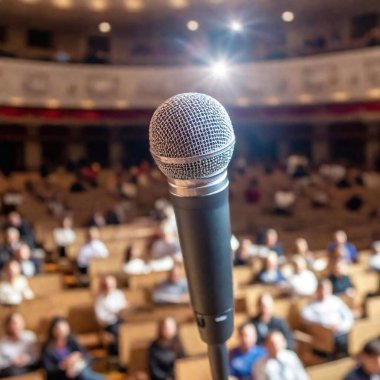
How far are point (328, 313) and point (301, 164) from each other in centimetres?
1067

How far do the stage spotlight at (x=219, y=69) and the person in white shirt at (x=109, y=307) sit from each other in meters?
11.1

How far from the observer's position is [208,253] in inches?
36.9

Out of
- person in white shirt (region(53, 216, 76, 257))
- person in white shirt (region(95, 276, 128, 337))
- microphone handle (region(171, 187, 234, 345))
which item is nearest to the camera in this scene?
microphone handle (region(171, 187, 234, 345))

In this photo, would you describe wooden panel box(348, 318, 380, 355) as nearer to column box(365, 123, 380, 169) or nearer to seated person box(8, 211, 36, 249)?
seated person box(8, 211, 36, 249)

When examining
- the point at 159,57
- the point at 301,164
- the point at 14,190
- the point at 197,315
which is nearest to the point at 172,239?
Result: the point at 14,190

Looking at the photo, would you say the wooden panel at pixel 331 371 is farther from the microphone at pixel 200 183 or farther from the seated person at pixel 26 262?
the seated person at pixel 26 262

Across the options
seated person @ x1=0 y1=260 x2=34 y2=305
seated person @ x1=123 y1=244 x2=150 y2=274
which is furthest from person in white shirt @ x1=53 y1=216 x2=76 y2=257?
seated person @ x1=0 y1=260 x2=34 y2=305

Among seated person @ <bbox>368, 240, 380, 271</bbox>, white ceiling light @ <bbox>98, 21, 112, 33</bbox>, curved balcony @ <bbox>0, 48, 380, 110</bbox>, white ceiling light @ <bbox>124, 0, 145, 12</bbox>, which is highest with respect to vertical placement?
white ceiling light @ <bbox>124, 0, 145, 12</bbox>

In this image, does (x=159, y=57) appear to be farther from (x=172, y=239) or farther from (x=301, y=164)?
(x=172, y=239)

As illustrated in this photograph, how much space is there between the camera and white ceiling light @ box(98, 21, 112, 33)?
16.4 metres

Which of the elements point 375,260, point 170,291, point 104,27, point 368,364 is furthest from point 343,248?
point 104,27

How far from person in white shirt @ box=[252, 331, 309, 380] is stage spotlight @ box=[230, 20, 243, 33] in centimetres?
1368

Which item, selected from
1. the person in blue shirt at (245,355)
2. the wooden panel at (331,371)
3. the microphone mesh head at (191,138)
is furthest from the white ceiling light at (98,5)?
the microphone mesh head at (191,138)

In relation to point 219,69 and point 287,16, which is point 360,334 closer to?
point 219,69
